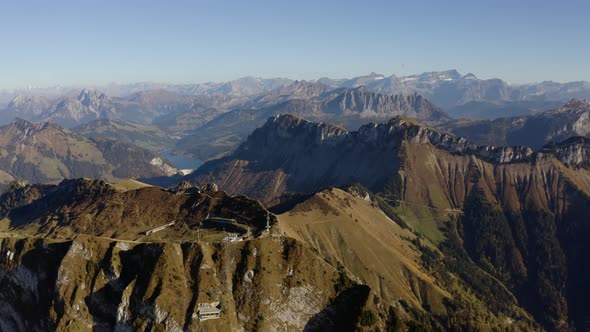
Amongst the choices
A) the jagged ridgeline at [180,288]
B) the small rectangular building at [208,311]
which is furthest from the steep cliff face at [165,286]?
the small rectangular building at [208,311]

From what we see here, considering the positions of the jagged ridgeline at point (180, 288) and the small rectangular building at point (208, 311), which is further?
the jagged ridgeline at point (180, 288)

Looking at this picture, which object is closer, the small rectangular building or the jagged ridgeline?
the small rectangular building

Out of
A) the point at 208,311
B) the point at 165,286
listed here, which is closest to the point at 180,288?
the point at 165,286

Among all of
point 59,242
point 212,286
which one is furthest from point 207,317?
point 59,242

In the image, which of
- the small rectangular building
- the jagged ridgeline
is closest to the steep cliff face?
the jagged ridgeline

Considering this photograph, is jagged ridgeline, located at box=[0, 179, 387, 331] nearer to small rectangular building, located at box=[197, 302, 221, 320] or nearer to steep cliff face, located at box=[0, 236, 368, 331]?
steep cliff face, located at box=[0, 236, 368, 331]

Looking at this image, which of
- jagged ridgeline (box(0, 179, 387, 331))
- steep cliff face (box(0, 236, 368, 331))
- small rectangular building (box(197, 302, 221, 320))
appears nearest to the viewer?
small rectangular building (box(197, 302, 221, 320))

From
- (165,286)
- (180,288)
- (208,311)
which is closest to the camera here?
(208,311)

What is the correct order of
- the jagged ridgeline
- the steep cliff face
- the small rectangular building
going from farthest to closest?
1. the jagged ridgeline
2. the steep cliff face
3. the small rectangular building

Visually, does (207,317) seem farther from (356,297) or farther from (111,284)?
(356,297)

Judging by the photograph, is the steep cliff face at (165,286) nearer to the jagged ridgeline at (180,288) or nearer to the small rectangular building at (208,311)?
the jagged ridgeline at (180,288)

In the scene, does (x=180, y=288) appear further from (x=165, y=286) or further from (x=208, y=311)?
(x=208, y=311)
